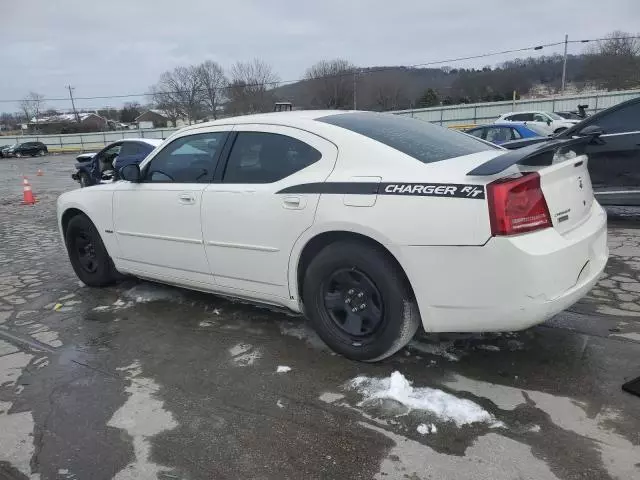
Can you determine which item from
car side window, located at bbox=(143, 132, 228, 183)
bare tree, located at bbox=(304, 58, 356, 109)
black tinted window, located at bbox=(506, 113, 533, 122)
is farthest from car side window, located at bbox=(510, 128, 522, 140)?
bare tree, located at bbox=(304, 58, 356, 109)

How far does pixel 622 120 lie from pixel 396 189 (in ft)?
17.2

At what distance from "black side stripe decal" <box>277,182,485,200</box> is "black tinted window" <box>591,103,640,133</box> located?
5117 mm

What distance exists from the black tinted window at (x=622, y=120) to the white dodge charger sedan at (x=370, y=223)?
3.88 metres

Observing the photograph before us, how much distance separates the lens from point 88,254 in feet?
18.1

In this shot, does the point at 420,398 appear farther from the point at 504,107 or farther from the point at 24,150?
the point at 24,150

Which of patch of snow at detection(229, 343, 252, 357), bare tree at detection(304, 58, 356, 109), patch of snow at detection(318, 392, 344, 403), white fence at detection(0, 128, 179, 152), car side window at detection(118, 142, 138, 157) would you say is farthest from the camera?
white fence at detection(0, 128, 179, 152)

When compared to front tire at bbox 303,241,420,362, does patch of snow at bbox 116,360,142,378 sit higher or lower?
lower

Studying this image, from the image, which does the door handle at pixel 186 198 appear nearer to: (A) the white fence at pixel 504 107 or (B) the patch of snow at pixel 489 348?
(B) the patch of snow at pixel 489 348

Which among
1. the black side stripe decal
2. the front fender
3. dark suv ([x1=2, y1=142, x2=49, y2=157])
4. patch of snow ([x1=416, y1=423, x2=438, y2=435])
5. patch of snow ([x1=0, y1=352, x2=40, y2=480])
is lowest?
dark suv ([x1=2, y1=142, x2=49, y2=157])

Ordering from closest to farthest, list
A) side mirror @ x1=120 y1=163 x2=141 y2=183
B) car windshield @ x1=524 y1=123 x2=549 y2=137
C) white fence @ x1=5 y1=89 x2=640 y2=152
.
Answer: side mirror @ x1=120 y1=163 x2=141 y2=183, car windshield @ x1=524 y1=123 x2=549 y2=137, white fence @ x1=5 y1=89 x2=640 y2=152

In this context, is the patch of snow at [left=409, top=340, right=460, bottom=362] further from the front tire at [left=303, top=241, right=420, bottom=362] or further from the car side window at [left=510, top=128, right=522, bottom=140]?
the car side window at [left=510, top=128, right=522, bottom=140]

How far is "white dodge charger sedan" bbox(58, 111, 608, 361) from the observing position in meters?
2.82

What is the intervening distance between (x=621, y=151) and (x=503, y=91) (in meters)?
44.1

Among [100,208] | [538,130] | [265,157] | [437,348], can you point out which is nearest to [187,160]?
[265,157]
